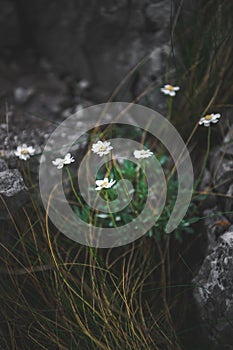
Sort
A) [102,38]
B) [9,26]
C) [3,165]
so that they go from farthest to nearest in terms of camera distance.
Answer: [9,26], [102,38], [3,165]

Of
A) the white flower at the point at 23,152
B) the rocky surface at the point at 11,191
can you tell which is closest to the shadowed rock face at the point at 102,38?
the white flower at the point at 23,152

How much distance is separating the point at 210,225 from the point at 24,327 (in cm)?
81

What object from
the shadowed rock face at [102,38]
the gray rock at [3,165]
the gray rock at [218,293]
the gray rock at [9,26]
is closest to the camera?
the gray rock at [218,293]

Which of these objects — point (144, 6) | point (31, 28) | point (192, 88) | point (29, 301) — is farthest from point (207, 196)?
point (31, 28)

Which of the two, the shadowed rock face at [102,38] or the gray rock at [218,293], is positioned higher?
the shadowed rock face at [102,38]

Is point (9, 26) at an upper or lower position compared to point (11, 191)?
upper

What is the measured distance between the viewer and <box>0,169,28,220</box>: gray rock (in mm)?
1707

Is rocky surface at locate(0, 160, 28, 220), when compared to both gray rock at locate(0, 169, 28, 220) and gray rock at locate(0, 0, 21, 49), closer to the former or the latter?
gray rock at locate(0, 169, 28, 220)

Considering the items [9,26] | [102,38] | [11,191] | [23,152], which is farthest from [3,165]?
[9,26]

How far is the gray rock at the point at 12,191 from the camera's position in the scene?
171 centimetres

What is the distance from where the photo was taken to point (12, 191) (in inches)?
67.0

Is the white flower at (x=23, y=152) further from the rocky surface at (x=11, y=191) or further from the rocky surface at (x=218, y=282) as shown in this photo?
the rocky surface at (x=218, y=282)

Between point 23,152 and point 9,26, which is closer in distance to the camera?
point 23,152

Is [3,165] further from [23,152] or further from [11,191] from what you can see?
[11,191]
